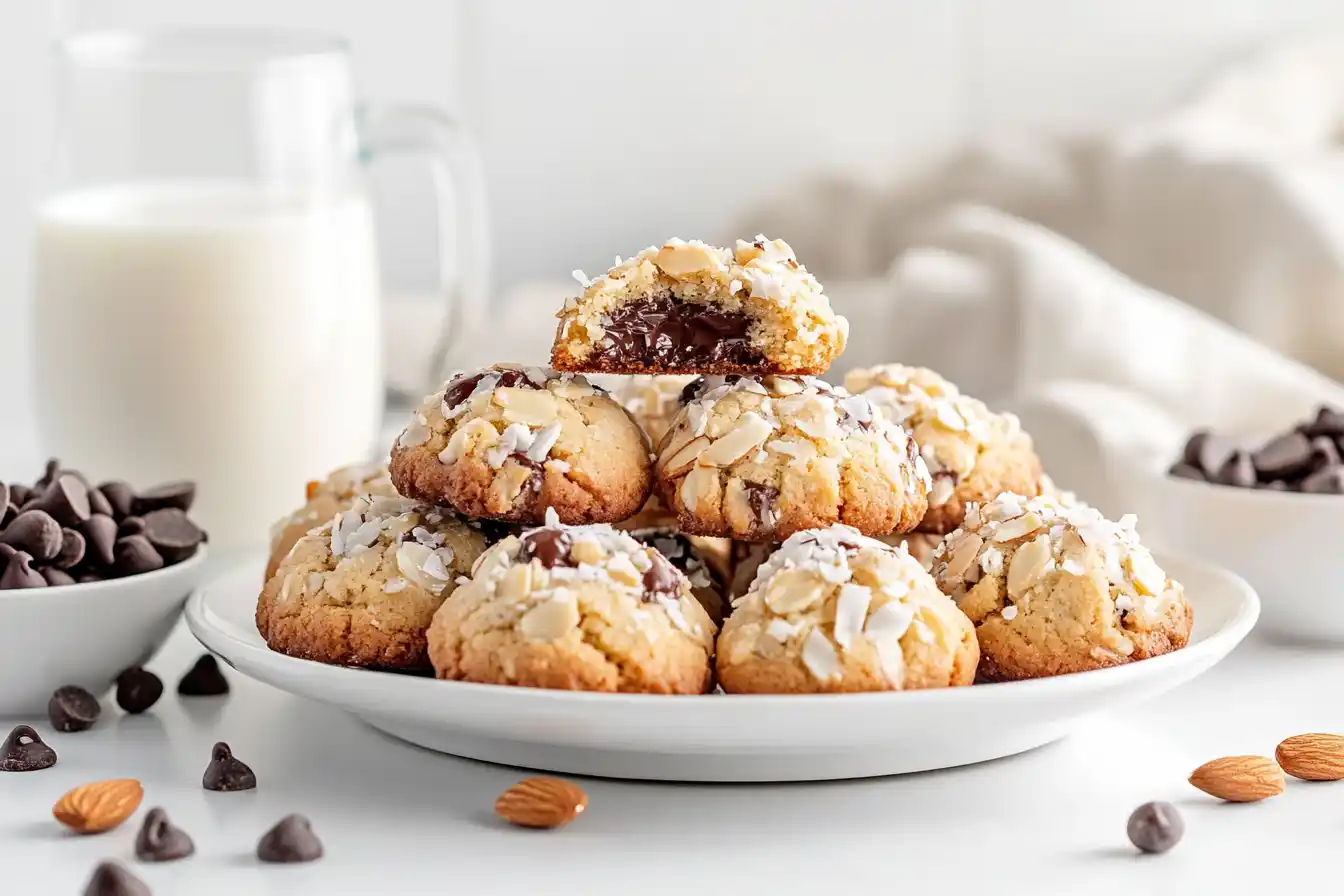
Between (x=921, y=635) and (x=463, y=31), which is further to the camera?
(x=463, y=31)

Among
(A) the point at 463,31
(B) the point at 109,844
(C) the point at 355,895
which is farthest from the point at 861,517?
(A) the point at 463,31

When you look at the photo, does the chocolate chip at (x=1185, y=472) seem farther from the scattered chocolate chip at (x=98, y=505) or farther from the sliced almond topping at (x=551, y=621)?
the scattered chocolate chip at (x=98, y=505)

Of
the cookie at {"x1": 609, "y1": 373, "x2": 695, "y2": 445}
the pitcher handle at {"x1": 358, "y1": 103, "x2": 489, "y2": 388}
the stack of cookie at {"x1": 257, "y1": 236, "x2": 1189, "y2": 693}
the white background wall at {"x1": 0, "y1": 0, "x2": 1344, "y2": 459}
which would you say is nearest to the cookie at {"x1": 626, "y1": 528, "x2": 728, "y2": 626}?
the stack of cookie at {"x1": 257, "y1": 236, "x2": 1189, "y2": 693}

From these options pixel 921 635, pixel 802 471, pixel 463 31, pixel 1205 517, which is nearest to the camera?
pixel 921 635

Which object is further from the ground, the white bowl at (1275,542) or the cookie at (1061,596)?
the cookie at (1061,596)

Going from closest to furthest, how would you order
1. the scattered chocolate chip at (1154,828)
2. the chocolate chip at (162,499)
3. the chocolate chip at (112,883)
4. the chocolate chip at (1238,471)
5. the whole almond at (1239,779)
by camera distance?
the chocolate chip at (112,883) < the scattered chocolate chip at (1154,828) < the whole almond at (1239,779) < the chocolate chip at (162,499) < the chocolate chip at (1238,471)

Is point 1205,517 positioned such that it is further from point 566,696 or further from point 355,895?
point 355,895

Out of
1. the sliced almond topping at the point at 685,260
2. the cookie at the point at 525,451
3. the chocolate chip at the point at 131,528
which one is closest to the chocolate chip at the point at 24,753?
the chocolate chip at the point at 131,528
